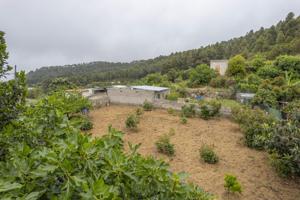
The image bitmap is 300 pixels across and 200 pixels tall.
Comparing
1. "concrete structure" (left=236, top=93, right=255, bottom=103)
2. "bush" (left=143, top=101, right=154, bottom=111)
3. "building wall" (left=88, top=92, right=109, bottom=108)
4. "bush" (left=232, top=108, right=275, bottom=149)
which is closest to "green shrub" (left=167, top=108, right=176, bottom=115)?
"bush" (left=143, top=101, right=154, bottom=111)

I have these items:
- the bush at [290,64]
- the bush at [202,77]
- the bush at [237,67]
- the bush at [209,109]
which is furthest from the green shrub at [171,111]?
the bush at [290,64]

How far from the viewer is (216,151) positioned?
33.8 ft

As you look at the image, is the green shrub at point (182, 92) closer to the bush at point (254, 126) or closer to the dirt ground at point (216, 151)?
the dirt ground at point (216, 151)

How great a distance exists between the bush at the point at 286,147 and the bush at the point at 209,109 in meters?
6.17

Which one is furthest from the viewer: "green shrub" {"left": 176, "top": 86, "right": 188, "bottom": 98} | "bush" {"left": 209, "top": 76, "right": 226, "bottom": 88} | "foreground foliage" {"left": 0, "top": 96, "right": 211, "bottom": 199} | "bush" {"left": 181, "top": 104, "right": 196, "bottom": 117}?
"bush" {"left": 209, "top": 76, "right": 226, "bottom": 88}

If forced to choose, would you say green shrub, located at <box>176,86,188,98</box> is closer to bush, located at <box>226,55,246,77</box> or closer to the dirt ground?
the dirt ground

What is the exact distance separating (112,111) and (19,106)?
14482 mm

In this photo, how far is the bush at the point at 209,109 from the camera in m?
14.3

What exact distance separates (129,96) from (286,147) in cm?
1203

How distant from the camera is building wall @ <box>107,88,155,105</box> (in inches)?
687

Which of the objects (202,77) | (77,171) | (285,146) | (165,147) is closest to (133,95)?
(165,147)

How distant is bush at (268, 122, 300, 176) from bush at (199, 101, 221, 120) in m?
6.17

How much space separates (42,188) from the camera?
1.37 m

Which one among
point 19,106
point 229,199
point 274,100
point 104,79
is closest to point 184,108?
point 274,100
